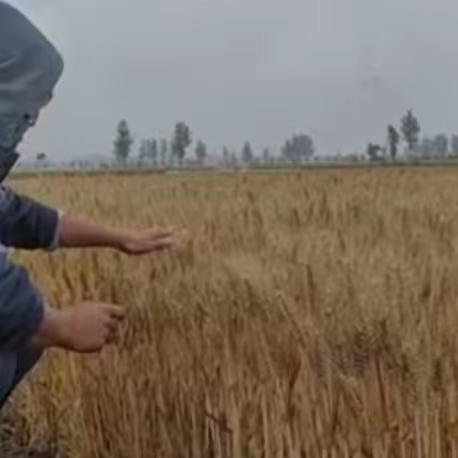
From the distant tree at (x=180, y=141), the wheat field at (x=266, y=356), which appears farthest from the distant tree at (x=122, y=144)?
the wheat field at (x=266, y=356)

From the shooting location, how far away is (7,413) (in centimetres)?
414

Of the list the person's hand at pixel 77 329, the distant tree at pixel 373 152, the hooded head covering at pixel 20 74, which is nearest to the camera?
the hooded head covering at pixel 20 74

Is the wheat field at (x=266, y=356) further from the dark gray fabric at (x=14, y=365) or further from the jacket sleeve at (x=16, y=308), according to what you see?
the jacket sleeve at (x=16, y=308)

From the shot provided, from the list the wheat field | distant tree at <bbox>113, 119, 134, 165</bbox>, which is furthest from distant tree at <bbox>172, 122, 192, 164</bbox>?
the wheat field

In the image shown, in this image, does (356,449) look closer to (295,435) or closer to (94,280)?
(295,435)

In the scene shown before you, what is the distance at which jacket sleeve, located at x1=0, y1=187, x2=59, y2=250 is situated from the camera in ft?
8.66

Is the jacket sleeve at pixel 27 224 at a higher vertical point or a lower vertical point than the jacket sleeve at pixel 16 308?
higher

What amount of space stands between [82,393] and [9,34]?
58.9 inches

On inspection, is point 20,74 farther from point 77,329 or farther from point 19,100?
point 77,329

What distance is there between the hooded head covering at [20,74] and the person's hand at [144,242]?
751 mm

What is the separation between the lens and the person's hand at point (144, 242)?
9.34 feet

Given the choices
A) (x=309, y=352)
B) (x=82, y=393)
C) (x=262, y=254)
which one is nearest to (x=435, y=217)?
(x=262, y=254)

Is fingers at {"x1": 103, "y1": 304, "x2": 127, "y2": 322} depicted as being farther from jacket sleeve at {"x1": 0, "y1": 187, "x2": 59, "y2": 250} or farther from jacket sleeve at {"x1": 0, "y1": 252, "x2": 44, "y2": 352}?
jacket sleeve at {"x1": 0, "y1": 187, "x2": 59, "y2": 250}

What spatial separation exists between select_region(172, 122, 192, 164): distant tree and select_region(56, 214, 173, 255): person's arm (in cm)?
7999
